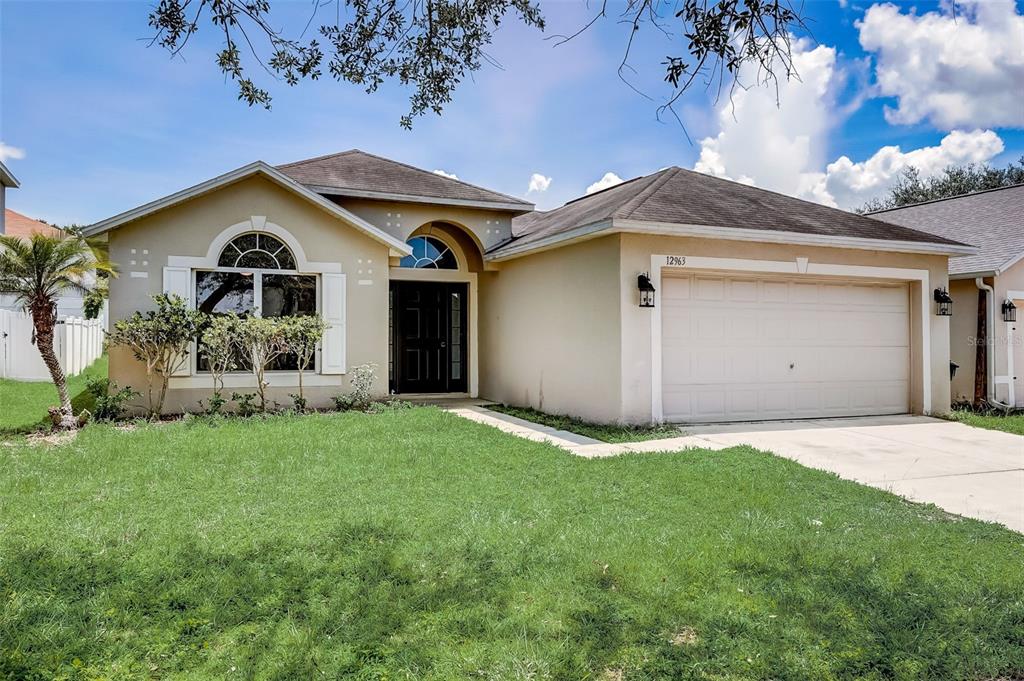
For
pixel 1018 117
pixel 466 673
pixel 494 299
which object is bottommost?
pixel 466 673

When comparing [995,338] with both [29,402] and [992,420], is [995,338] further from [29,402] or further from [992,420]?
[29,402]

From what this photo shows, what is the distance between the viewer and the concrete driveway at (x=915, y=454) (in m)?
6.02

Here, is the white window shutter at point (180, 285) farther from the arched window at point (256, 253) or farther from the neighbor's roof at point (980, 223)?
the neighbor's roof at point (980, 223)

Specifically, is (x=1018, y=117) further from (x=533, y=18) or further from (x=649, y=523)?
(x=649, y=523)

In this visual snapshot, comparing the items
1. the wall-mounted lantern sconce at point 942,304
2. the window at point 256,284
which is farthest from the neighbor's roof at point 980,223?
the window at point 256,284

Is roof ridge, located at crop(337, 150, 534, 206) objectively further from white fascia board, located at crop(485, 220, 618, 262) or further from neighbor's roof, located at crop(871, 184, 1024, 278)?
neighbor's roof, located at crop(871, 184, 1024, 278)

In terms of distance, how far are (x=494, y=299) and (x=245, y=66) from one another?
28.1ft

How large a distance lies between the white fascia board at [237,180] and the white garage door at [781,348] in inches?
198

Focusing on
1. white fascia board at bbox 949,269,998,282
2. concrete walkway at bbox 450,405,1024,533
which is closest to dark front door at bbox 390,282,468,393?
concrete walkway at bbox 450,405,1024,533

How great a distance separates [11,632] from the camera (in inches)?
127

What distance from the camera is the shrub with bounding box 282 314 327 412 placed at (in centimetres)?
1022

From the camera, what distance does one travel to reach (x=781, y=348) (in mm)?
10750

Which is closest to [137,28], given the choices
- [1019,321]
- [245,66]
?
[245,66]

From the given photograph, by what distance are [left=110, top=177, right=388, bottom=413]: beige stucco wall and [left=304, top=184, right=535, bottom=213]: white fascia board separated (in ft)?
2.79
